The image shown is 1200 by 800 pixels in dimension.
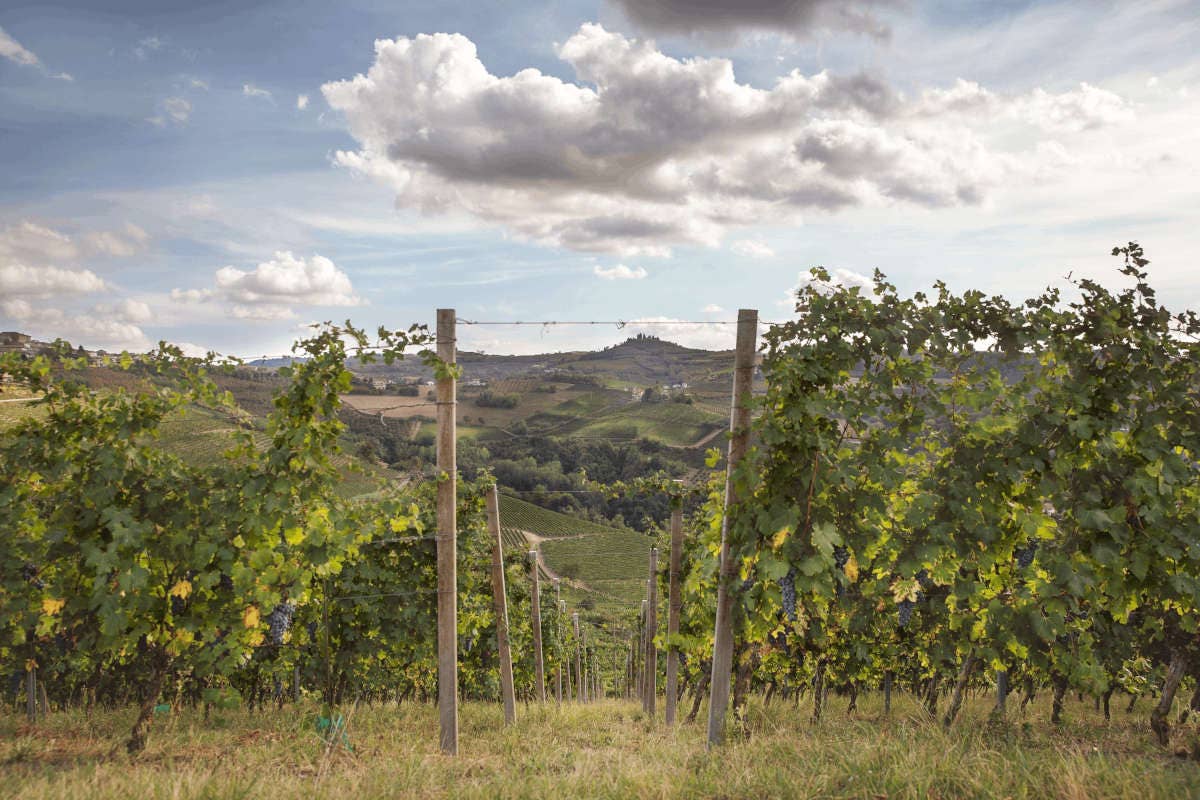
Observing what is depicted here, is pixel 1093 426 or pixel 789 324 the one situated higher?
pixel 789 324

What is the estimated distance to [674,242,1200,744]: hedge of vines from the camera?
16.5ft

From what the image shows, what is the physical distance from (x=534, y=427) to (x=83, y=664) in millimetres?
20144

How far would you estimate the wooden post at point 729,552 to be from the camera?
A: 5.24m

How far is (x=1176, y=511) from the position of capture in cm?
540

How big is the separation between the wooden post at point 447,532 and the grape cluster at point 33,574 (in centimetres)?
336

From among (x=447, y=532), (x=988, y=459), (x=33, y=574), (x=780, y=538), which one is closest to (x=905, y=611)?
(x=988, y=459)

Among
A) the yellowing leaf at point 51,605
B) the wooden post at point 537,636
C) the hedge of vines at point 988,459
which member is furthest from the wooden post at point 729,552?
the wooden post at point 537,636

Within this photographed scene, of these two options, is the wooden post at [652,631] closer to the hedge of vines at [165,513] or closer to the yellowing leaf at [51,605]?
the hedge of vines at [165,513]

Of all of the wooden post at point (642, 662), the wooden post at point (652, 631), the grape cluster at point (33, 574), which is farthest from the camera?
the wooden post at point (642, 662)

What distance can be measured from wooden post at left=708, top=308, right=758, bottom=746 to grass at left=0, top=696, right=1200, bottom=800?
1.02ft

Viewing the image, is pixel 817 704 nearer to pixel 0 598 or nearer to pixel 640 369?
pixel 640 369

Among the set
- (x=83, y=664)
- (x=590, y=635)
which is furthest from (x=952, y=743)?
(x=590, y=635)

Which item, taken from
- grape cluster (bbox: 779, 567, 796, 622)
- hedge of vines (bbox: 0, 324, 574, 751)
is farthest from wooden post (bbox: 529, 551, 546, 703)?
grape cluster (bbox: 779, 567, 796, 622)

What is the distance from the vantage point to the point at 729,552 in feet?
17.5
